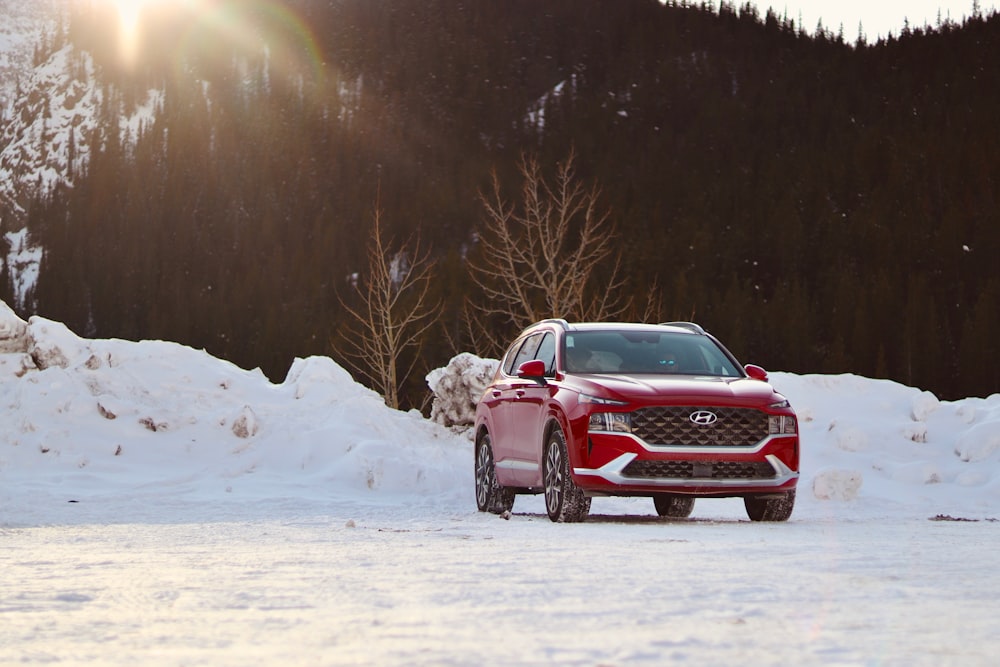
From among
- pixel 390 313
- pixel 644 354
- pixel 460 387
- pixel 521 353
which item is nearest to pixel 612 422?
pixel 644 354

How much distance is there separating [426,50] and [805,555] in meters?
184

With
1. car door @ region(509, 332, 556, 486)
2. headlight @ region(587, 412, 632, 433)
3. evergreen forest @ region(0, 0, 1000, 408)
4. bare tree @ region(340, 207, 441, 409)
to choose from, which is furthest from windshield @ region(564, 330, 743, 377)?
evergreen forest @ region(0, 0, 1000, 408)

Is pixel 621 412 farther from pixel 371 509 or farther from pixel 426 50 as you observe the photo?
pixel 426 50

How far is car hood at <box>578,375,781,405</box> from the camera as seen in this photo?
10.4m

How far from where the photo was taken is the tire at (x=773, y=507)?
35.8 feet

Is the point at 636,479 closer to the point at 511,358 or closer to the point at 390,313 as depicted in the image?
the point at 511,358

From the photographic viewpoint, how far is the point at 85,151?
634 ft

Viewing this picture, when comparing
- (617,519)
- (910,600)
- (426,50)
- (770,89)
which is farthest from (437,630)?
(426,50)

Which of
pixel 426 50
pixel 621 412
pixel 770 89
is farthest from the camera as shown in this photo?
pixel 426 50

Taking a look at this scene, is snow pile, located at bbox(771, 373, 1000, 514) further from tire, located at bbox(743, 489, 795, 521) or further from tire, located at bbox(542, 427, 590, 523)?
tire, located at bbox(542, 427, 590, 523)

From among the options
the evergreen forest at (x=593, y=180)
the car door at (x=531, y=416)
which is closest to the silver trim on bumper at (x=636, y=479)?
the car door at (x=531, y=416)

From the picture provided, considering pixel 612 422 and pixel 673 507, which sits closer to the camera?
pixel 612 422

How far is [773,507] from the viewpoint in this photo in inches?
435

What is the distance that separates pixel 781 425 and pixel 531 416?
223 cm
